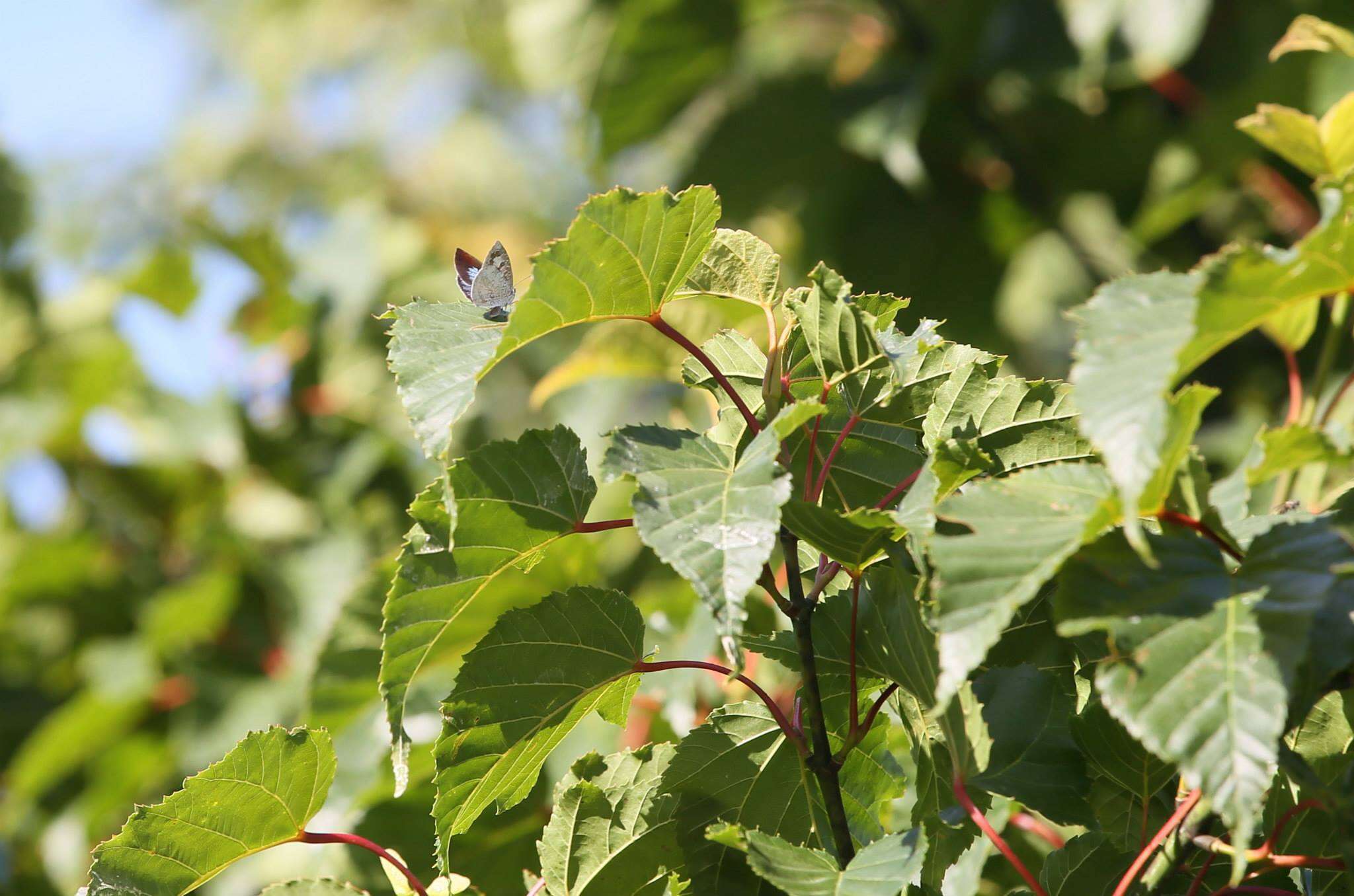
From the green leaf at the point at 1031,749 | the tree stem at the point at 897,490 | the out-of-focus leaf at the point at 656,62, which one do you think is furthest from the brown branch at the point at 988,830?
the out-of-focus leaf at the point at 656,62

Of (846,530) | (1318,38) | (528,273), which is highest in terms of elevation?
(1318,38)

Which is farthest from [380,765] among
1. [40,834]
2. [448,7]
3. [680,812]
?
[448,7]

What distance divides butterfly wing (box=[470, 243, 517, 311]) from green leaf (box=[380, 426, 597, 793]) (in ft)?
0.20

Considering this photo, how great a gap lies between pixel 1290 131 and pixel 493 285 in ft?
1.48

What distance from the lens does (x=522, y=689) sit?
488 mm

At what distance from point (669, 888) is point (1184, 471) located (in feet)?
0.85

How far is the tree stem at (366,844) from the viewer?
0.51 meters

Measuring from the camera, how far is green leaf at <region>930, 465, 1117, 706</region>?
14.1 inches

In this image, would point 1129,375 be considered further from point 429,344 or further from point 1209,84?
point 1209,84

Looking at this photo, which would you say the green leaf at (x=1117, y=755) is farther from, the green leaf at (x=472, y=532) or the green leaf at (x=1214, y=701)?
the green leaf at (x=472, y=532)

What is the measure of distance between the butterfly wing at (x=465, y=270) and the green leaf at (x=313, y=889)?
275 millimetres

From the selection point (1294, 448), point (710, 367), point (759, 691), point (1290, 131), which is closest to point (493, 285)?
point (710, 367)

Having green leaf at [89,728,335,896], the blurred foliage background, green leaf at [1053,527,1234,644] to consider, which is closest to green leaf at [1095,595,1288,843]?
green leaf at [1053,527,1234,644]

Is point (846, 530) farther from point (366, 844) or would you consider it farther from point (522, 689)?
point (366, 844)
